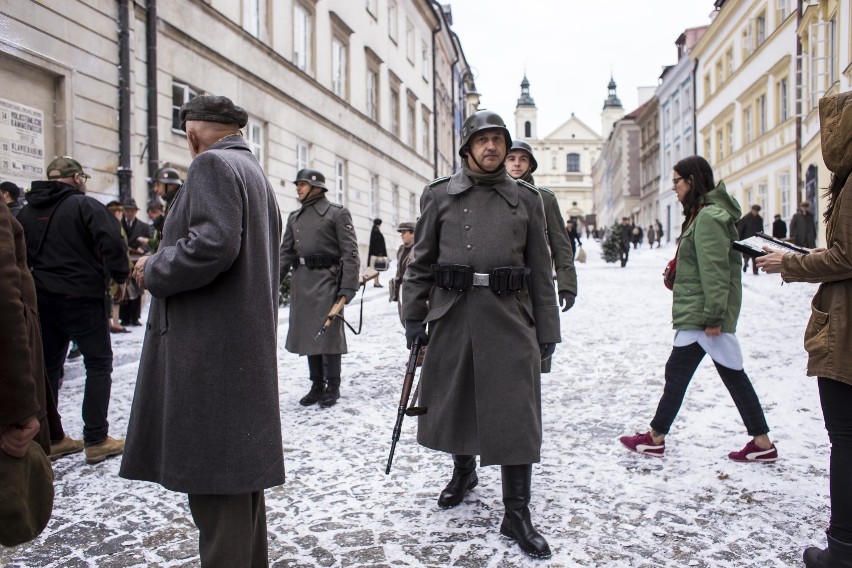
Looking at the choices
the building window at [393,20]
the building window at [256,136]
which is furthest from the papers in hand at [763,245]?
the building window at [393,20]

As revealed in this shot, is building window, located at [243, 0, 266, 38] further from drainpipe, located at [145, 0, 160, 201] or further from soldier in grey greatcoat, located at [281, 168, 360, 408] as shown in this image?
soldier in grey greatcoat, located at [281, 168, 360, 408]

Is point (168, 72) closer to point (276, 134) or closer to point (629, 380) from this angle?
point (276, 134)

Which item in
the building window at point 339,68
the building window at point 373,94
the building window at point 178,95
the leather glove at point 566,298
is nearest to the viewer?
the leather glove at point 566,298

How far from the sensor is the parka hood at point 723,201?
4344 millimetres

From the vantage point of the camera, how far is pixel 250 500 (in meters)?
2.47

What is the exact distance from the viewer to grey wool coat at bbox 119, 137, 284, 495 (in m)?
2.35

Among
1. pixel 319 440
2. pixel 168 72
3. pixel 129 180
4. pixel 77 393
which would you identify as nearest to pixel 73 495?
pixel 319 440

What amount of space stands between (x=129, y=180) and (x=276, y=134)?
5.34m

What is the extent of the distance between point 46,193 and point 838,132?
173 inches

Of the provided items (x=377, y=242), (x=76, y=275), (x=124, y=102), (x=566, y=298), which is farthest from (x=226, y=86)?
(x=566, y=298)

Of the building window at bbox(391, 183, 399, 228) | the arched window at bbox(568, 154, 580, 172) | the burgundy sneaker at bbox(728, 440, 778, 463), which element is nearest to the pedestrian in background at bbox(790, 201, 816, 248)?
the burgundy sneaker at bbox(728, 440, 778, 463)

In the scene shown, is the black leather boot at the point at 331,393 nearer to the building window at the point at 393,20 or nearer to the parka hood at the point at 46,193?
the parka hood at the point at 46,193

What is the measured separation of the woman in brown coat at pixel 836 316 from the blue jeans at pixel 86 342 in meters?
3.97

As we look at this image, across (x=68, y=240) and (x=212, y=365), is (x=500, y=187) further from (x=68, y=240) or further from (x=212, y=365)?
(x=68, y=240)
